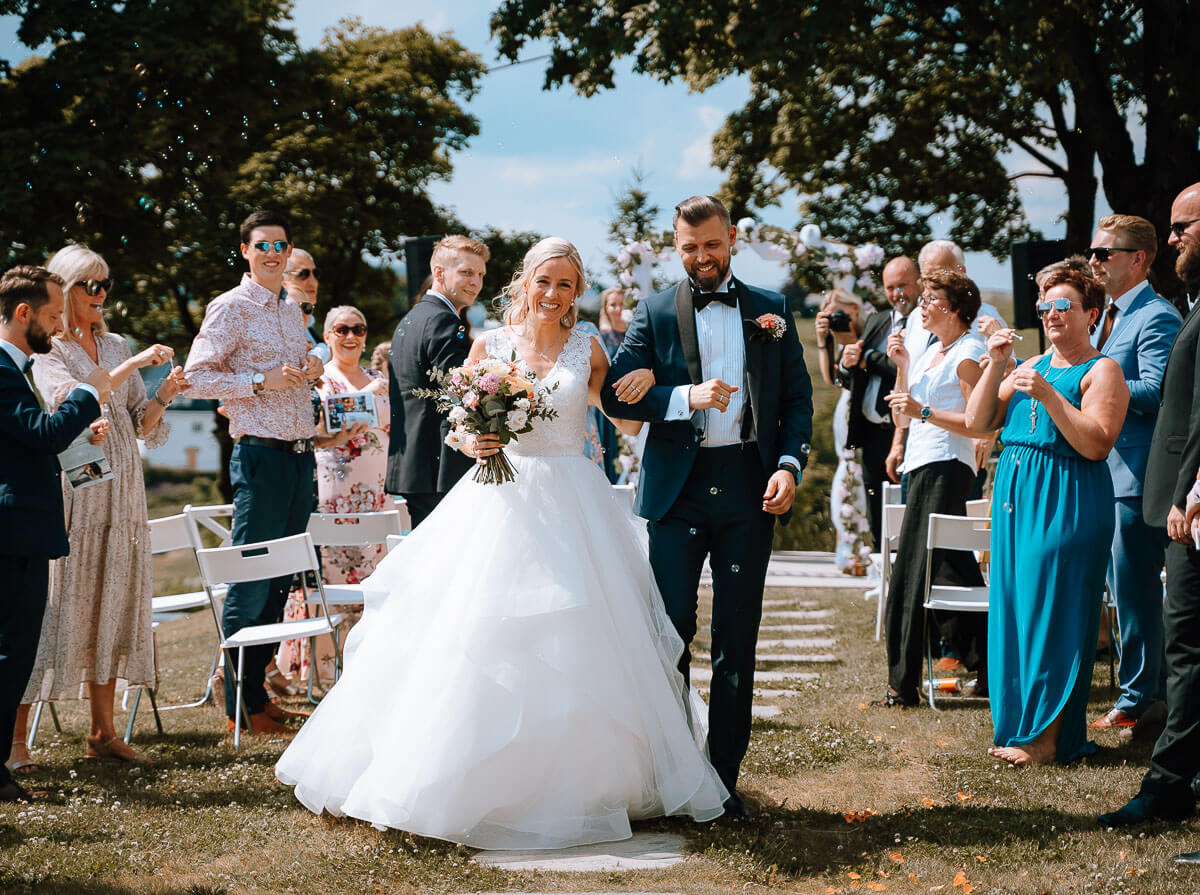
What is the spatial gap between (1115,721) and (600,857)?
10.1 ft

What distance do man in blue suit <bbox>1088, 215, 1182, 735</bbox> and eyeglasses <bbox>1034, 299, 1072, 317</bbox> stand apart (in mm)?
708

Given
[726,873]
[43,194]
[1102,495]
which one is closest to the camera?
[726,873]

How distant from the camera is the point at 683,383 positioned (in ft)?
14.7

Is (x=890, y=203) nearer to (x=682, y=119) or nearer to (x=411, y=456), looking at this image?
(x=682, y=119)

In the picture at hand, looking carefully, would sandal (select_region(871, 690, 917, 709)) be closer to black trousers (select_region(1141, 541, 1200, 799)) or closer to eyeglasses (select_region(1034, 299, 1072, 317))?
black trousers (select_region(1141, 541, 1200, 799))

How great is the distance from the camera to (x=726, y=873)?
378 centimetres

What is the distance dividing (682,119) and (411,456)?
15437mm

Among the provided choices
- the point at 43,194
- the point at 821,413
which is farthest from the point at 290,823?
the point at 821,413

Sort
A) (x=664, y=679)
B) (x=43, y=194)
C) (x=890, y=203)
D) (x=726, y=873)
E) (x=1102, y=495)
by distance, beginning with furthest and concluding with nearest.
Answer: (x=890, y=203) < (x=43, y=194) < (x=1102, y=495) < (x=664, y=679) < (x=726, y=873)

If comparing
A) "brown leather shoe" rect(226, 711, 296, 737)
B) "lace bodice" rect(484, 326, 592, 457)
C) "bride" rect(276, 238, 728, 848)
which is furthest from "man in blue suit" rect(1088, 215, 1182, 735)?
"brown leather shoe" rect(226, 711, 296, 737)

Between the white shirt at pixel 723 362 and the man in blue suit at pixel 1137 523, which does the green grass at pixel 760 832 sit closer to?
the man in blue suit at pixel 1137 523

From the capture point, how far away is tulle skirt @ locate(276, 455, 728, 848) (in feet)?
13.3

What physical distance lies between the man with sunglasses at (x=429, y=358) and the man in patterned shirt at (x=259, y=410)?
467 millimetres

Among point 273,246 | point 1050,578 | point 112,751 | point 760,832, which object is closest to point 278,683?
point 112,751
